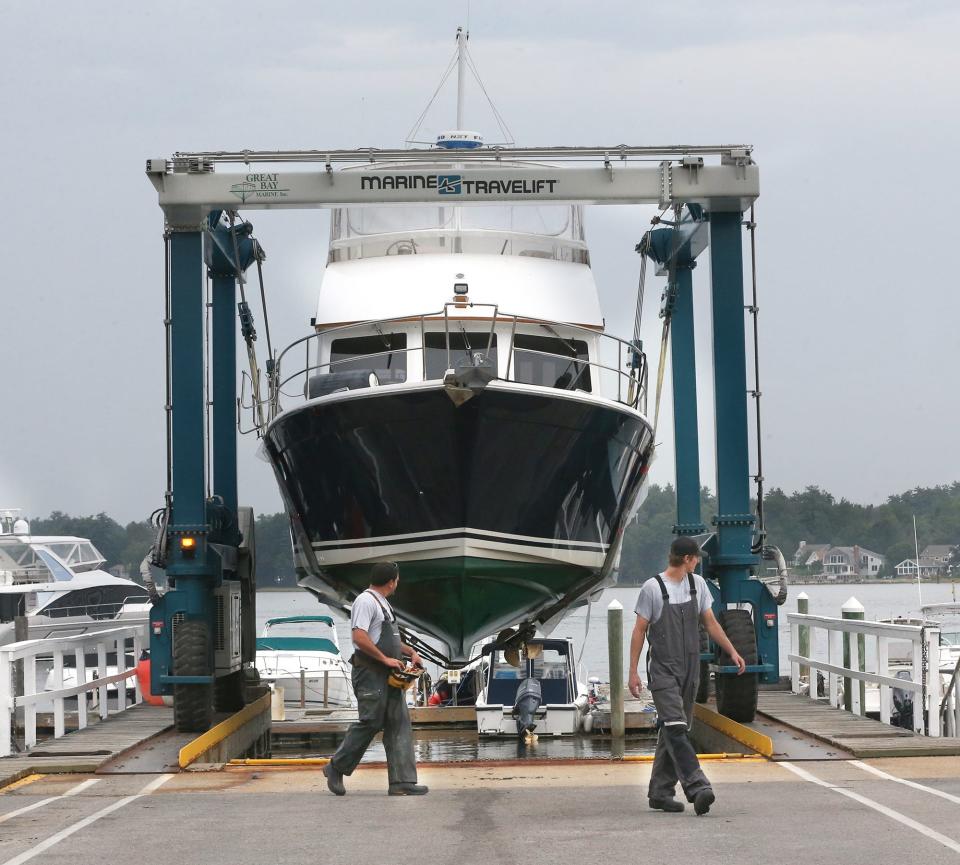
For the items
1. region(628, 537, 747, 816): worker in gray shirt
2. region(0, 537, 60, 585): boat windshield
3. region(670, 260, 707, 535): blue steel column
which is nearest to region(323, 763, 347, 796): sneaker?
region(628, 537, 747, 816): worker in gray shirt

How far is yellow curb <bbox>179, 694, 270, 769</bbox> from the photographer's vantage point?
12.1 meters

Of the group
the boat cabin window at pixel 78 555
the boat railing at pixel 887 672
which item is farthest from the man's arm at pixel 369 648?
the boat cabin window at pixel 78 555

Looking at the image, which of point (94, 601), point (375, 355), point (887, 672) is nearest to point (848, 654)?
point (887, 672)

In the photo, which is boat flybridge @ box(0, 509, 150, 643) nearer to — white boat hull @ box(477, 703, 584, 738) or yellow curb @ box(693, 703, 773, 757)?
white boat hull @ box(477, 703, 584, 738)

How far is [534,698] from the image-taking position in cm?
2095

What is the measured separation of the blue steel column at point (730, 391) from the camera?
46.3ft

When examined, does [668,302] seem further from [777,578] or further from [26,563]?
[26,563]

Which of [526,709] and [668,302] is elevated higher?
[668,302]

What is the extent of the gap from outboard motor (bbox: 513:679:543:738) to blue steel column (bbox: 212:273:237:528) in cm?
547

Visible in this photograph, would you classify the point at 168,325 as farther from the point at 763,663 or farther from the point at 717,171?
the point at 763,663

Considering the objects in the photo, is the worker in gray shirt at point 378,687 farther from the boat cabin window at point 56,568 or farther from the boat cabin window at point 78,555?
the boat cabin window at point 78,555

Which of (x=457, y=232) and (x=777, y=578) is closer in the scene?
(x=777, y=578)

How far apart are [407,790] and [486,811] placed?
92 cm

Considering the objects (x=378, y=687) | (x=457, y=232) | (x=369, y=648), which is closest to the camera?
(x=369, y=648)
